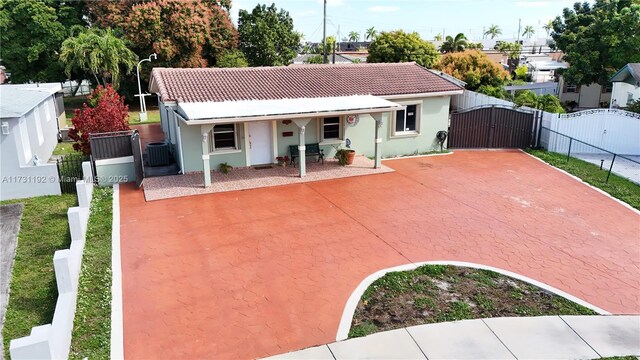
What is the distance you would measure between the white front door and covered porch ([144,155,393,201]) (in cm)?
35

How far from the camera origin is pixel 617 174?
18594 mm

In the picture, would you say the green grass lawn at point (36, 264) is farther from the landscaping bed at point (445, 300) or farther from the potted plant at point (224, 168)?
the landscaping bed at point (445, 300)

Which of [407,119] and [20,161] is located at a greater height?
[407,119]

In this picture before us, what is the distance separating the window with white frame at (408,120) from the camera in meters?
21.1

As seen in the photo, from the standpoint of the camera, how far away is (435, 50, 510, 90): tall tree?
33.8 m

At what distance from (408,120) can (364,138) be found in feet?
7.88

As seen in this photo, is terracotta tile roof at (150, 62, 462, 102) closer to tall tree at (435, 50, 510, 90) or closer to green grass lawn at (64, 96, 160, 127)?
green grass lawn at (64, 96, 160, 127)

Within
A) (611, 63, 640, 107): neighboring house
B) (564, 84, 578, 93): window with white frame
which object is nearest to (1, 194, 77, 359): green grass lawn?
(611, 63, 640, 107): neighboring house

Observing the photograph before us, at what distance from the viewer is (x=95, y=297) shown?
9586 millimetres

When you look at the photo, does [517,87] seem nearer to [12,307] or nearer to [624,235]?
[624,235]

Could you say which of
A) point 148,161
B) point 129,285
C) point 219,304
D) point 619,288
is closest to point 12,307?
point 129,285

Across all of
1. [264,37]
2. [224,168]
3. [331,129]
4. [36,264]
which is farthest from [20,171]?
[264,37]

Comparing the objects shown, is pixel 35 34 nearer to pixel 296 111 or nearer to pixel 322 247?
pixel 296 111

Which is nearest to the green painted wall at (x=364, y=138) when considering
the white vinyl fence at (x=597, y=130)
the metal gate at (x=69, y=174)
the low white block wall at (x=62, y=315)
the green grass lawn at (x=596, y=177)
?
the metal gate at (x=69, y=174)
